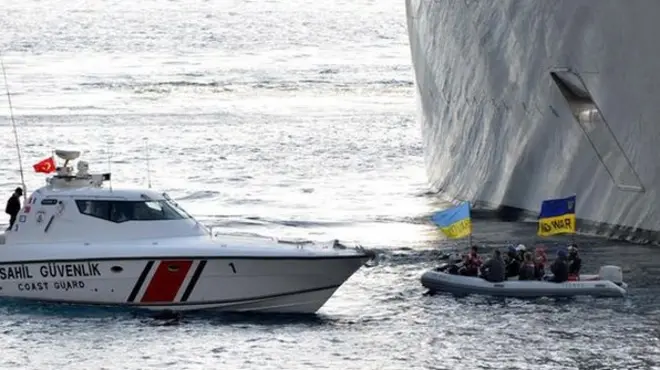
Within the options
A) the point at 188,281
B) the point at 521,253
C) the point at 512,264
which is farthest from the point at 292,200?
the point at 188,281

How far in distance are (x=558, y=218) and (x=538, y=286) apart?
1835mm

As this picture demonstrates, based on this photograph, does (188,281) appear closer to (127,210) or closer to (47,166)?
(127,210)

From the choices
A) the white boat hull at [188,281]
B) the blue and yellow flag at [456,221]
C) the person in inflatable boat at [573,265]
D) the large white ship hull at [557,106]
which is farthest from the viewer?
the large white ship hull at [557,106]

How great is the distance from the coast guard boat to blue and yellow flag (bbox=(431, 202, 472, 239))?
10.8 feet

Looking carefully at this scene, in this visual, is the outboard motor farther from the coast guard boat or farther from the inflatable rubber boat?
the coast guard boat

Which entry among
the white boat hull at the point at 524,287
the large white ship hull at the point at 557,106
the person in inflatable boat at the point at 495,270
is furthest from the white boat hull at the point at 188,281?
the large white ship hull at the point at 557,106

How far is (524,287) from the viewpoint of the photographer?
36781mm

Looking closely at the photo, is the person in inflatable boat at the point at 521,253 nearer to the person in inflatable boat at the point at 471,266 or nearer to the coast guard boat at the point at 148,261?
the person in inflatable boat at the point at 471,266

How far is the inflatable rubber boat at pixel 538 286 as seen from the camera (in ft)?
120

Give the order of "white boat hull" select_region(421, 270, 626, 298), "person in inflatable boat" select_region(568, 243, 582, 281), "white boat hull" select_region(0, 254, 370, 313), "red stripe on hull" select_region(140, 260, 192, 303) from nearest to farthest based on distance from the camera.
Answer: "red stripe on hull" select_region(140, 260, 192, 303) < "white boat hull" select_region(0, 254, 370, 313) < "white boat hull" select_region(421, 270, 626, 298) < "person in inflatable boat" select_region(568, 243, 582, 281)

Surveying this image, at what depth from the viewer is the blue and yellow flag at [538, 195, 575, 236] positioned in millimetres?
37625

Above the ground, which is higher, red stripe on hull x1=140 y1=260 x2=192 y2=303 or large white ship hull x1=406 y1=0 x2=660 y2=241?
large white ship hull x1=406 y1=0 x2=660 y2=241

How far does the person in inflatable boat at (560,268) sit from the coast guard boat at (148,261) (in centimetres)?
427

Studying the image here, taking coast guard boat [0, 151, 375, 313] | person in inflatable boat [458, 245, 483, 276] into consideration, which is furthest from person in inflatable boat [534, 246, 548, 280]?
coast guard boat [0, 151, 375, 313]
